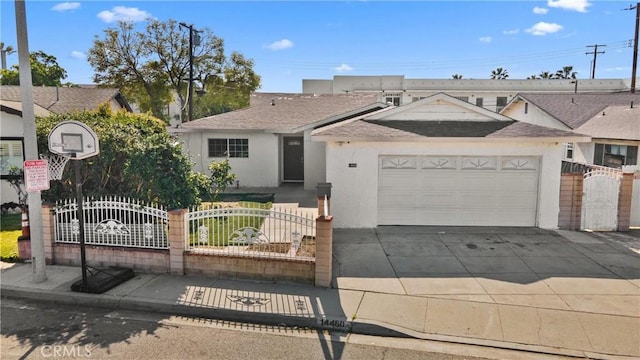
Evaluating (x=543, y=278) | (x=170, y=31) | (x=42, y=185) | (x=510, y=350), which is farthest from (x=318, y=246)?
(x=170, y=31)

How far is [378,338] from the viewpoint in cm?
623

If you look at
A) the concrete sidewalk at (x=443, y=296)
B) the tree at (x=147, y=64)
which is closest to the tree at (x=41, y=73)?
the tree at (x=147, y=64)

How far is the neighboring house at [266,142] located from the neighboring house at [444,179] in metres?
6.02

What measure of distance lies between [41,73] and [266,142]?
37.4m

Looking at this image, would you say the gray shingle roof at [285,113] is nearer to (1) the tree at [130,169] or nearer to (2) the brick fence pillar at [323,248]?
(1) the tree at [130,169]

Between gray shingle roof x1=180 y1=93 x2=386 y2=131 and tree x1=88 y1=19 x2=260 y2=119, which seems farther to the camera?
tree x1=88 y1=19 x2=260 y2=119

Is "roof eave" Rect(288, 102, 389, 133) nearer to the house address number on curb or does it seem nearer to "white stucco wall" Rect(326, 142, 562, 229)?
"white stucco wall" Rect(326, 142, 562, 229)

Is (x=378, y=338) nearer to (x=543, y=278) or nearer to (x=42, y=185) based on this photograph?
(x=543, y=278)

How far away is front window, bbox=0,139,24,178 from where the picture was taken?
556 inches

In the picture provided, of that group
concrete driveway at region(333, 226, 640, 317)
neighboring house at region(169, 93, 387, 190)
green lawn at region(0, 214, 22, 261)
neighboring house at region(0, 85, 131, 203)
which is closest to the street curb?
concrete driveway at region(333, 226, 640, 317)

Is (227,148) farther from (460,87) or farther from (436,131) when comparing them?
(460,87)

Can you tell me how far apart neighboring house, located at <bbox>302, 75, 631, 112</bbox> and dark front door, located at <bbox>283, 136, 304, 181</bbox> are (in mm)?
19900

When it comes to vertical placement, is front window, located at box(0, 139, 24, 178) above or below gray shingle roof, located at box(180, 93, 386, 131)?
below

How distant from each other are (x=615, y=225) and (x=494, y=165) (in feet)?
12.4
